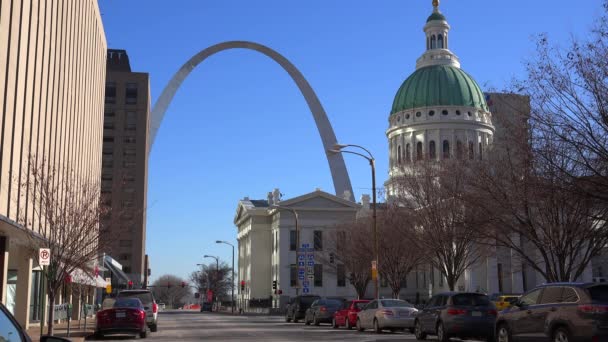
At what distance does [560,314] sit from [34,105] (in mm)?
24049

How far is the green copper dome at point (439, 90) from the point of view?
361 ft

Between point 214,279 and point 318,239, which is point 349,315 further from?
point 214,279

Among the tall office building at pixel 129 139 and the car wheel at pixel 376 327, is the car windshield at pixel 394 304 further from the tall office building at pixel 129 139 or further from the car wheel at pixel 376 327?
the tall office building at pixel 129 139

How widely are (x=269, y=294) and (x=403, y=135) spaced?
105 feet

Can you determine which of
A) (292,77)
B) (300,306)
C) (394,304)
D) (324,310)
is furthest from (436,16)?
(394,304)

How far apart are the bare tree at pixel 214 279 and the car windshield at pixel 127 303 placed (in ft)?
401

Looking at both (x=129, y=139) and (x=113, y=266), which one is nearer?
(x=113, y=266)

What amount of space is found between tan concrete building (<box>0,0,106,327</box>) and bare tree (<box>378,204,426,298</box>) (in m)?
21.1

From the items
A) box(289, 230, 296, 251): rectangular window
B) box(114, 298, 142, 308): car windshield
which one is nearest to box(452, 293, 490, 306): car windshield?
box(114, 298, 142, 308): car windshield

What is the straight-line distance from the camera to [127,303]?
2753 cm

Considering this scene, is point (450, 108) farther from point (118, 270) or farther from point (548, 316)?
point (548, 316)

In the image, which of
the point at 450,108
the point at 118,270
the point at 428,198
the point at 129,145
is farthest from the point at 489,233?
the point at 129,145

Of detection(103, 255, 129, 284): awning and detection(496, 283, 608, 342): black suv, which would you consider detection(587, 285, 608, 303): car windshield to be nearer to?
detection(496, 283, 608, 342): black suv

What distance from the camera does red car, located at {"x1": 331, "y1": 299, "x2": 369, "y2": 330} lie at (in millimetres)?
34562
